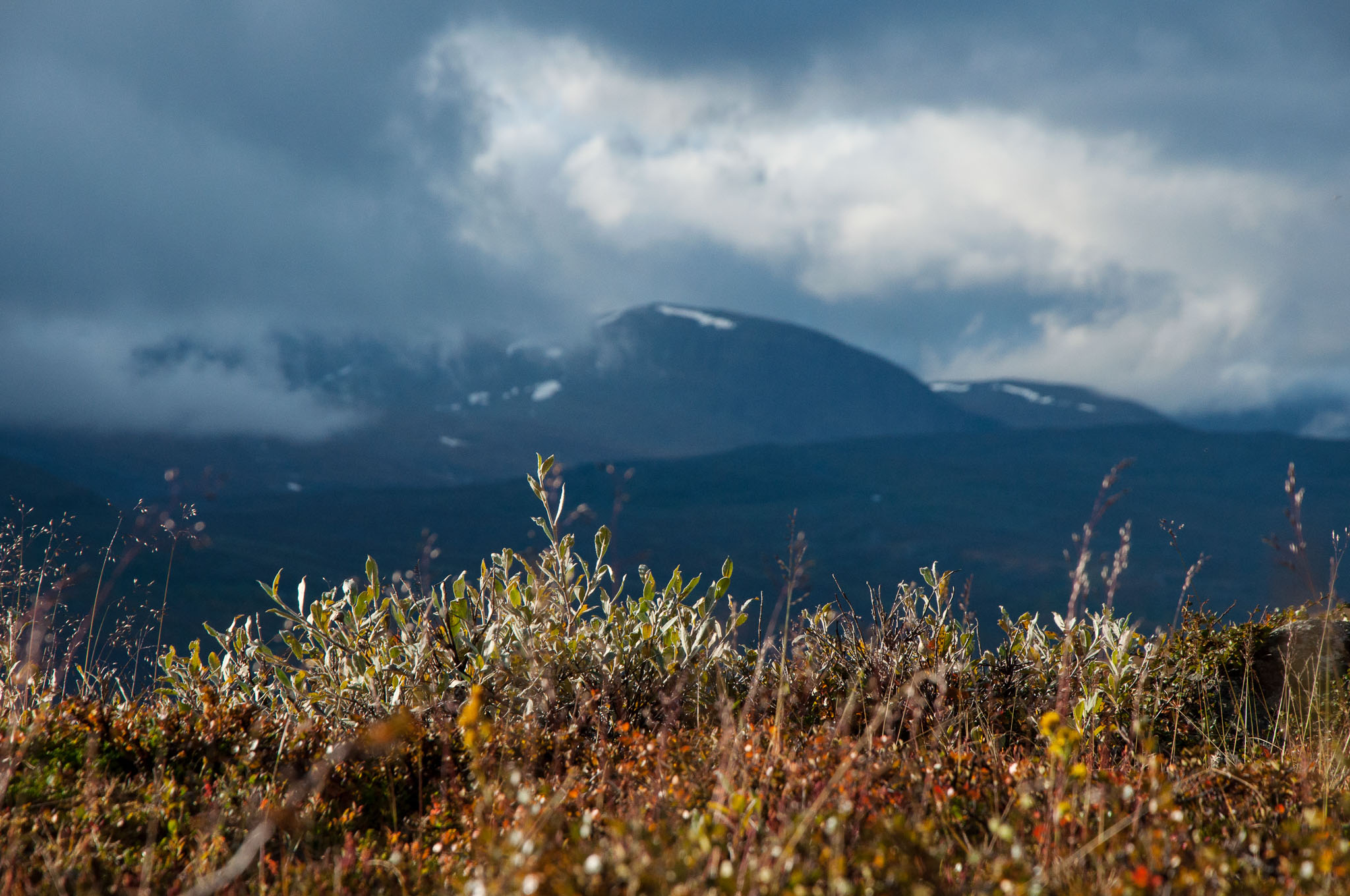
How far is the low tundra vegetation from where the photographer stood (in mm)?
2123

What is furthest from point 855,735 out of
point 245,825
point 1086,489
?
point 1086,489

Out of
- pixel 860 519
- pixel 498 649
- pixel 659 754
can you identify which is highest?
pixel 498 649

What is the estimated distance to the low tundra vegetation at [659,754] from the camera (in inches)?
83.6

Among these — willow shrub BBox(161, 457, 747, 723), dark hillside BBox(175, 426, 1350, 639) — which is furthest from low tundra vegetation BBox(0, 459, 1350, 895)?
dark hillside BBox(175, 426, 1350, 639)

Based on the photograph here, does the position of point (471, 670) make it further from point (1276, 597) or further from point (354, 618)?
point (1276, 597)

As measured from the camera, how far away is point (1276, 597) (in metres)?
4.41

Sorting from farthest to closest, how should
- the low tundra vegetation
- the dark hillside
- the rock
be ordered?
1. the dark hillside
2. the rock
3. the low tundra vegetation

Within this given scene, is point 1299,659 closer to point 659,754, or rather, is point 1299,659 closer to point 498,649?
point 659,754

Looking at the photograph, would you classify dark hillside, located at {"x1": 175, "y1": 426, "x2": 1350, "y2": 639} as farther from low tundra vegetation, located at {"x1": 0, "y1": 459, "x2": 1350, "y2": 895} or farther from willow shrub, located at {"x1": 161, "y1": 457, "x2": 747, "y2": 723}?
low tundra vegetation, located at {"x1": 0, "y1": 459, "x2": 1350, "y2": 895}

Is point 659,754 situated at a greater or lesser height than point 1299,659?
lesser

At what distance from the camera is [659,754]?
2.93 metres

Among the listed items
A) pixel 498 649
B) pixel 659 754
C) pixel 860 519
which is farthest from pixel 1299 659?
pixel 860 519

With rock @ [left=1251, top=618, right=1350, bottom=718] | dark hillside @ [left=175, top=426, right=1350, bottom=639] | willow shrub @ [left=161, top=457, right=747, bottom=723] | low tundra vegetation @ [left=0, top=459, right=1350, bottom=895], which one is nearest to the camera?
low tundra vegetation @ [left=0, top=459, right=1350, bottom=895]

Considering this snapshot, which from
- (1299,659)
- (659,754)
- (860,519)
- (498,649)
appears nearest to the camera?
(659,754)
